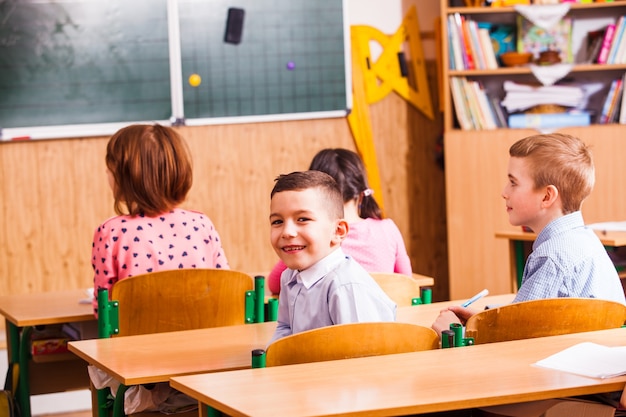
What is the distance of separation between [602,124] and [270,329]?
3437mm

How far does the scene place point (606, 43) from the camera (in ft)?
17.8

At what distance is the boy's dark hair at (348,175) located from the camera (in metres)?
3.46

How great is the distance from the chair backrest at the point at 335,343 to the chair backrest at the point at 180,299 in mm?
978

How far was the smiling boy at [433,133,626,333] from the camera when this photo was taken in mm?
2375

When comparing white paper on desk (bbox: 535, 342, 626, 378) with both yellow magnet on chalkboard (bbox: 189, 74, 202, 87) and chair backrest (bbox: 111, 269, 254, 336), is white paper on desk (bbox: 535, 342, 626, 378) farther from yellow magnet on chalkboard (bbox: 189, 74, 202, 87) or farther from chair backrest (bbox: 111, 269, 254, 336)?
yellow magnet on chalkboard (bbox: 189, 74, 202, 87)

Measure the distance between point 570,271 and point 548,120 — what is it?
3.20 m

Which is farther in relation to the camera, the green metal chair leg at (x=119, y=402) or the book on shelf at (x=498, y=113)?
the book on shelf at (x=498, y=113)

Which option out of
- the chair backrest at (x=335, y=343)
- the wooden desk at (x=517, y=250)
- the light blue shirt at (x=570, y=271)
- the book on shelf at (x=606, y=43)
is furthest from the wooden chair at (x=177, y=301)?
the book on shelf at (x=606, y=43)

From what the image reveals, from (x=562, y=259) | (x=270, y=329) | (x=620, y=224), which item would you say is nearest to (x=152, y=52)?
(x=620, y=224)

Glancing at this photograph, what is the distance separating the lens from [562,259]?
240 centimetres

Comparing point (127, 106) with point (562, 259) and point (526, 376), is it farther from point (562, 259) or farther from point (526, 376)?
point (526, 376)

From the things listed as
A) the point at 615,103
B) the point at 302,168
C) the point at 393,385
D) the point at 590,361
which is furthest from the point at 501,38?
the point at 393,385

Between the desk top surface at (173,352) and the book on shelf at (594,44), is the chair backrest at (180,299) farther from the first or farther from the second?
the book on shelf at (594,44)

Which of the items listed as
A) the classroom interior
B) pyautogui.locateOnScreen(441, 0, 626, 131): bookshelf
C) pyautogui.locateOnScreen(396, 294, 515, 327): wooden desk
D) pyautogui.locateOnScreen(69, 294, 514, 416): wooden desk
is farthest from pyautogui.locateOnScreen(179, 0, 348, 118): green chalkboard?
pyautogui.locateOnScreen(69, 294, 514, 416): wooden desk
